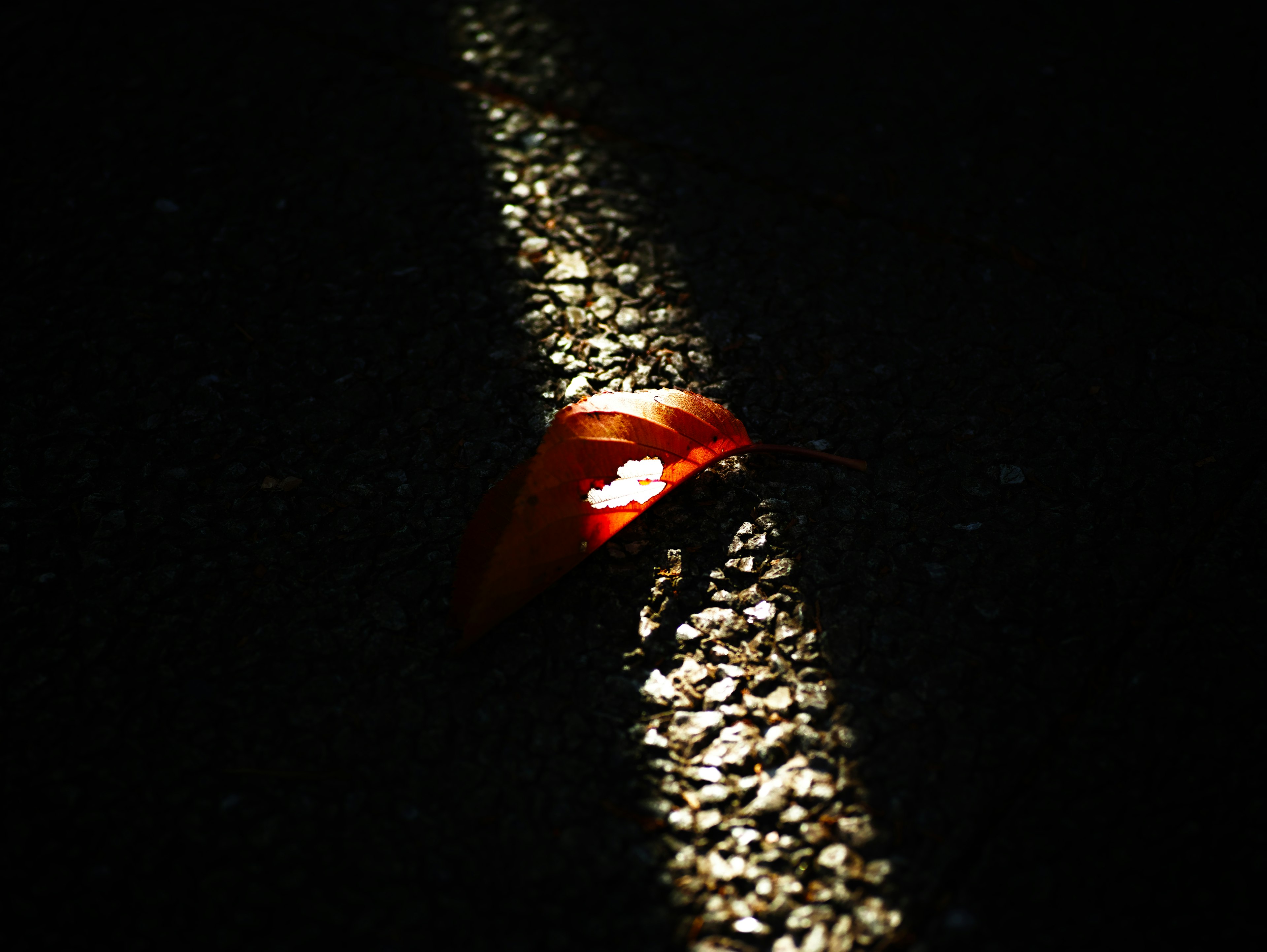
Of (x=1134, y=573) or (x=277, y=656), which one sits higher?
(x=1134, y=573)

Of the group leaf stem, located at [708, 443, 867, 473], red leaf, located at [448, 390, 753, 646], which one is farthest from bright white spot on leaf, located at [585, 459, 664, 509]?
leaf stem, located at [708, 443, 867, 473]

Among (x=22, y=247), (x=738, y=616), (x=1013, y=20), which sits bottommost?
(x=738, y=616)

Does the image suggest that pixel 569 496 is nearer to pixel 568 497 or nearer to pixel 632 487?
pixel 568 497

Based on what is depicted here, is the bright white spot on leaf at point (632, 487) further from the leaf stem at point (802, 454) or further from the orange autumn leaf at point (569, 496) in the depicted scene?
the leaf stem at point (802, 454)

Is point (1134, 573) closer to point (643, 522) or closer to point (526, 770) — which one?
point (643, 522)

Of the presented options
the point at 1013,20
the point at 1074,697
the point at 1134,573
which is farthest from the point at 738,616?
the point at 1013,20

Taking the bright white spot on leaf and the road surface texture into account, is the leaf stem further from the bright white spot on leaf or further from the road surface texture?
the bright white spot on leaf
